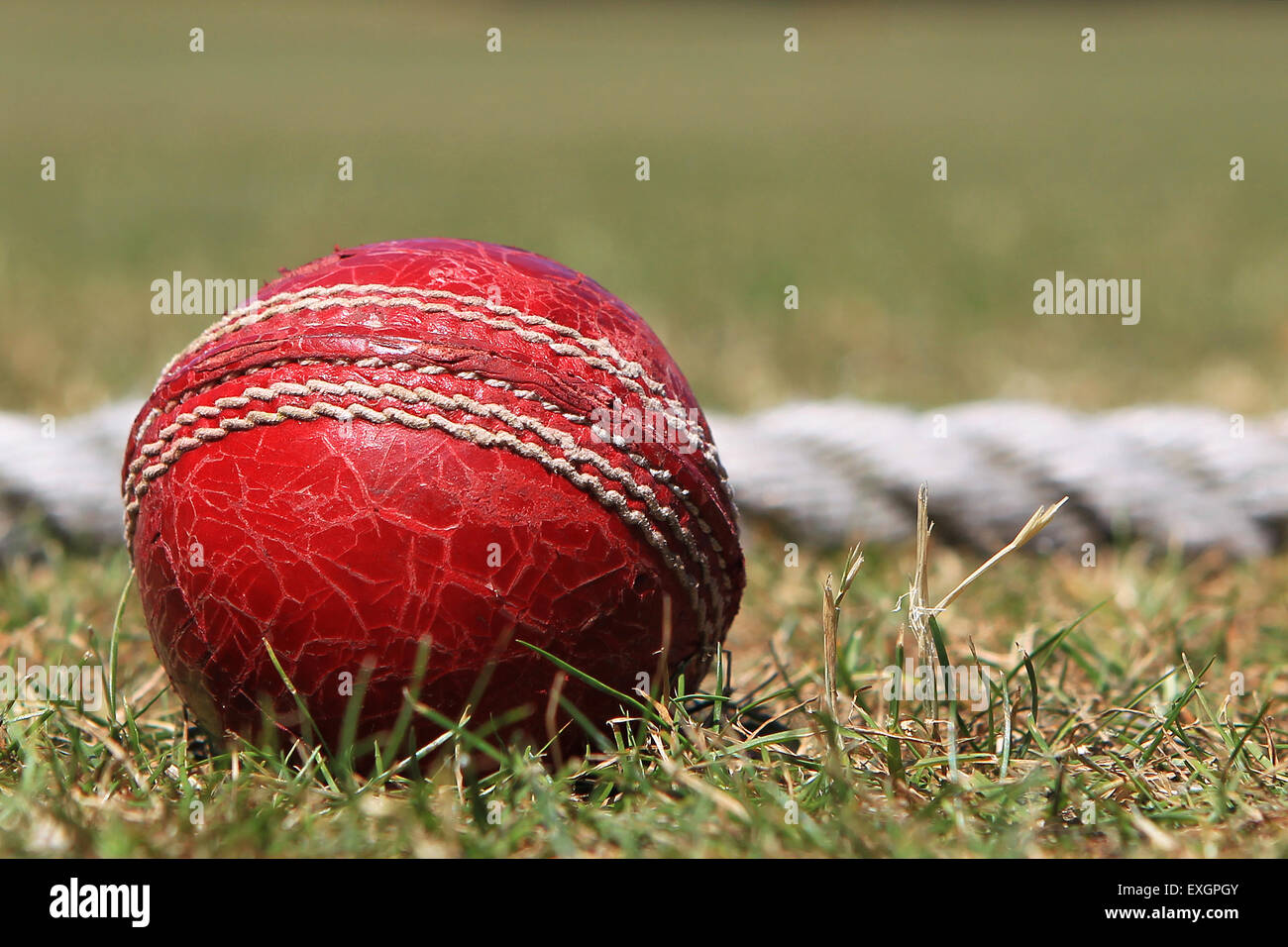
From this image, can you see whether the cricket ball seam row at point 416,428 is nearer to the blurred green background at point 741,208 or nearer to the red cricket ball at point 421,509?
the red cricket ball at point 421,509

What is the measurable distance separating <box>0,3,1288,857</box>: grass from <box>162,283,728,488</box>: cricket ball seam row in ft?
1.47

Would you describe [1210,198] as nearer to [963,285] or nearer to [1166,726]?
[963,285]

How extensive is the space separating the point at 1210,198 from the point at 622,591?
9282 mm

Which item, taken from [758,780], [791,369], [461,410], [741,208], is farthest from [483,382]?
[741,208]

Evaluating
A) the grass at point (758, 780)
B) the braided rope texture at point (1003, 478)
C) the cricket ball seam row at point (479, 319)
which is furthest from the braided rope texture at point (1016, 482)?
the cricket ball seam row at point (479, 319)

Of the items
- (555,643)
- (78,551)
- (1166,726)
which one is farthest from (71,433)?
(1166,726)

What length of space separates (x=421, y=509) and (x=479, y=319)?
0.35 metres

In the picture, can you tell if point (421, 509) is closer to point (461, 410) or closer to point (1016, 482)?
point (461, 410)

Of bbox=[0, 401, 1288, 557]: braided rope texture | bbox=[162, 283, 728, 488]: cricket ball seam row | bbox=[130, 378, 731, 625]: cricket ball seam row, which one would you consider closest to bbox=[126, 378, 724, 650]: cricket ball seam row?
bbox=[130, 378, 731, 625]: cricket ball seam row

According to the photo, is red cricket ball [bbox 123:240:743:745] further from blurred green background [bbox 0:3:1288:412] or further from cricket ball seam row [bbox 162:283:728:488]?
blurred green background [bbox 0:3:1288:412]

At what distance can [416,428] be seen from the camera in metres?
2.18

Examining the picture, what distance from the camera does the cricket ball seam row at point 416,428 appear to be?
2.18 m

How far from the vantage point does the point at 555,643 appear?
7.15 feet

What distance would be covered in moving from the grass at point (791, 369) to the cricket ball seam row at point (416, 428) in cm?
27
